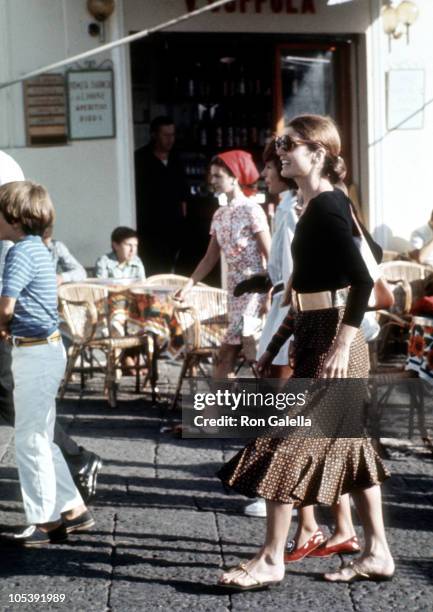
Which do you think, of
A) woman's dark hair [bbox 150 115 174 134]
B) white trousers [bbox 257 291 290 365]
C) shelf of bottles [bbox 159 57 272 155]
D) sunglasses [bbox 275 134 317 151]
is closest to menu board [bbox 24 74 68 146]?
woman's dark hair [bbox 150 115 174 134]

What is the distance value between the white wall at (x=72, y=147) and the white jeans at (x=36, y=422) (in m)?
5.83

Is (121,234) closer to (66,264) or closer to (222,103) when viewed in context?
(66,264)

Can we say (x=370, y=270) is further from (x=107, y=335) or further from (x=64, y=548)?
(x=107, y=335)

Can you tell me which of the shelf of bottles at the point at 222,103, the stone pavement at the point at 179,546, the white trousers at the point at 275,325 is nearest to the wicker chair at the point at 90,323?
the stone pavement at the point at 179,546

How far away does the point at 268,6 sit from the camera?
11.4 meters

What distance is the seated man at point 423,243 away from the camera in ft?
34.7

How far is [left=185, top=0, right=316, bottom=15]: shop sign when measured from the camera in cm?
1128

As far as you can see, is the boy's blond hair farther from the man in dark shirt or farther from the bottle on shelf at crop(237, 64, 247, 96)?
the bottle on shelf at crop(237, 64, 247, 96)

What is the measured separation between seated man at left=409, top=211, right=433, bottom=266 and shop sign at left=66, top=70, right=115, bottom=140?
9.96 ft

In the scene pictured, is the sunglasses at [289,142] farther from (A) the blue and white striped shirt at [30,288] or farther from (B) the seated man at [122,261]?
(B) the seated man at [122,261]

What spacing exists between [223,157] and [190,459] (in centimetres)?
195

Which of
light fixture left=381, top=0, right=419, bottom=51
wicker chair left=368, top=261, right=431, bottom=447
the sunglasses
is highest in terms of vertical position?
light fixture left=381, top=0, right=419, bottom=51

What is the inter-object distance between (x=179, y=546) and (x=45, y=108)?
21.4 feet

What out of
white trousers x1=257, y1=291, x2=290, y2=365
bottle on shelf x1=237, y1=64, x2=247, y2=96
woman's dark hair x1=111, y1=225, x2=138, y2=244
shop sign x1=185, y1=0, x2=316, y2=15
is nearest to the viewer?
white trousers x1=257, y1=291, x2=290, y2=365
